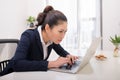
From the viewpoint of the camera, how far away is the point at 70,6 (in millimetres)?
4305

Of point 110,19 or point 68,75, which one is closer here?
point 68,75

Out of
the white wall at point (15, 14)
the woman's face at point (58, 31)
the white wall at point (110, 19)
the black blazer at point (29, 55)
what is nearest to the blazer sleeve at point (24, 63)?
the black blazer at point (29, 55)

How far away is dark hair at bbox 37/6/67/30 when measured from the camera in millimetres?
1223

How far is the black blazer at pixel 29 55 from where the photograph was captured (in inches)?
40.9

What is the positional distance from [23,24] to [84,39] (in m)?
1.40

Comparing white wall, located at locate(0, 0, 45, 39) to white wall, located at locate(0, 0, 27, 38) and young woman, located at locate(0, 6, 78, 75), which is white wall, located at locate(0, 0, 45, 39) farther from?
young woman, located at locate(0, 6, 78, 75)

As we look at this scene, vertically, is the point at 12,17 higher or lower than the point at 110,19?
higher

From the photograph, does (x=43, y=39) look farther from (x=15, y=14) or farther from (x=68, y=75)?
(x=15, y=14)

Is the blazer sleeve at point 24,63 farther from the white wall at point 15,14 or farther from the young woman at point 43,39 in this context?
the white wall at point 15,14

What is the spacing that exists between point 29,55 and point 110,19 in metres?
2.94

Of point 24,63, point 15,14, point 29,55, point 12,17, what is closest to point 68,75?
point 24,63

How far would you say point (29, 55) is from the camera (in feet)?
4.11

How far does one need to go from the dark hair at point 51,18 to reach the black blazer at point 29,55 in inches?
3.4

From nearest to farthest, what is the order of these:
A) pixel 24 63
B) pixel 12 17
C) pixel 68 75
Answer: pixel 68 75, pixel 24 63, pixel 12 17
